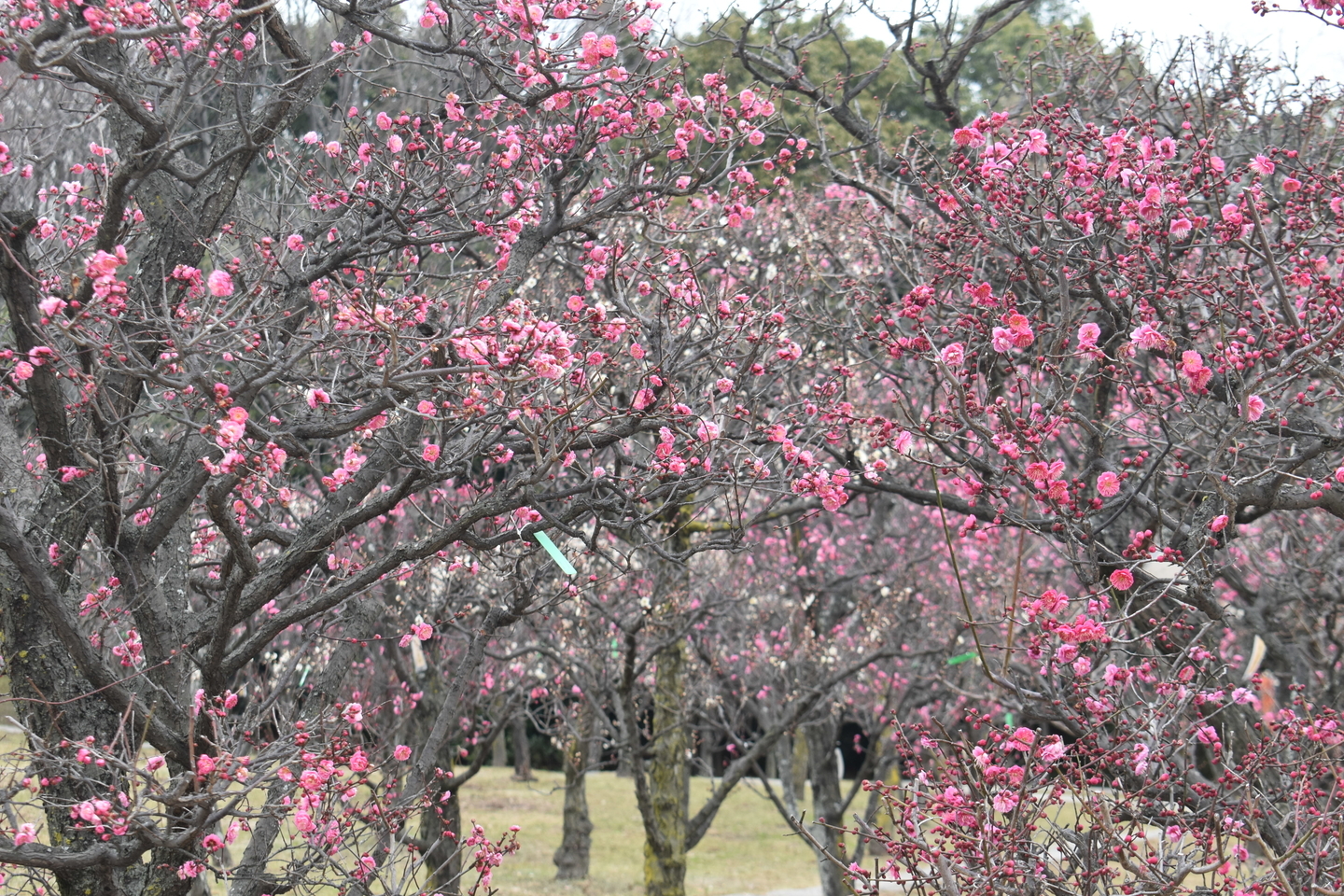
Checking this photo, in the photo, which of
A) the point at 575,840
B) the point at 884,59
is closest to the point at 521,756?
the point at 575,840

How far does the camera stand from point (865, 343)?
29.3 ft

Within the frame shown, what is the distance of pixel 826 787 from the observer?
11859 millimetres

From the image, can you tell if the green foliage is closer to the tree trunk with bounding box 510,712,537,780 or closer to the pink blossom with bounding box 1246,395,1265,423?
the pink blossom with bounding box 1246,395,1265,423

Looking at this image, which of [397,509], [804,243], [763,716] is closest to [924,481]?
[804,243]

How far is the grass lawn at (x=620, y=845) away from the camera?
1509 centimetres

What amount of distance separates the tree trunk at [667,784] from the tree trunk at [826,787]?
6.06 feet

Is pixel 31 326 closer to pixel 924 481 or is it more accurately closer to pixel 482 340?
pixel 482 340

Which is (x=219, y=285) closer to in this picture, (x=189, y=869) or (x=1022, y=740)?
(x=189, y=869)

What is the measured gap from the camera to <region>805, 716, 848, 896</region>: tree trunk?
11.0m

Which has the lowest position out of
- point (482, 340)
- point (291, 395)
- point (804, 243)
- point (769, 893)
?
point (769, 893)

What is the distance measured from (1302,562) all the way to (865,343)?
5280 millimetres

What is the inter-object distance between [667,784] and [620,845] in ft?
31.0

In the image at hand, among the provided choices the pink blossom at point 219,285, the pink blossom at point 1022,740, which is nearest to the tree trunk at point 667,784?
the pink blossom at point 1022,740

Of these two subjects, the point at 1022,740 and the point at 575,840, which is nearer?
the point at 1022,740
